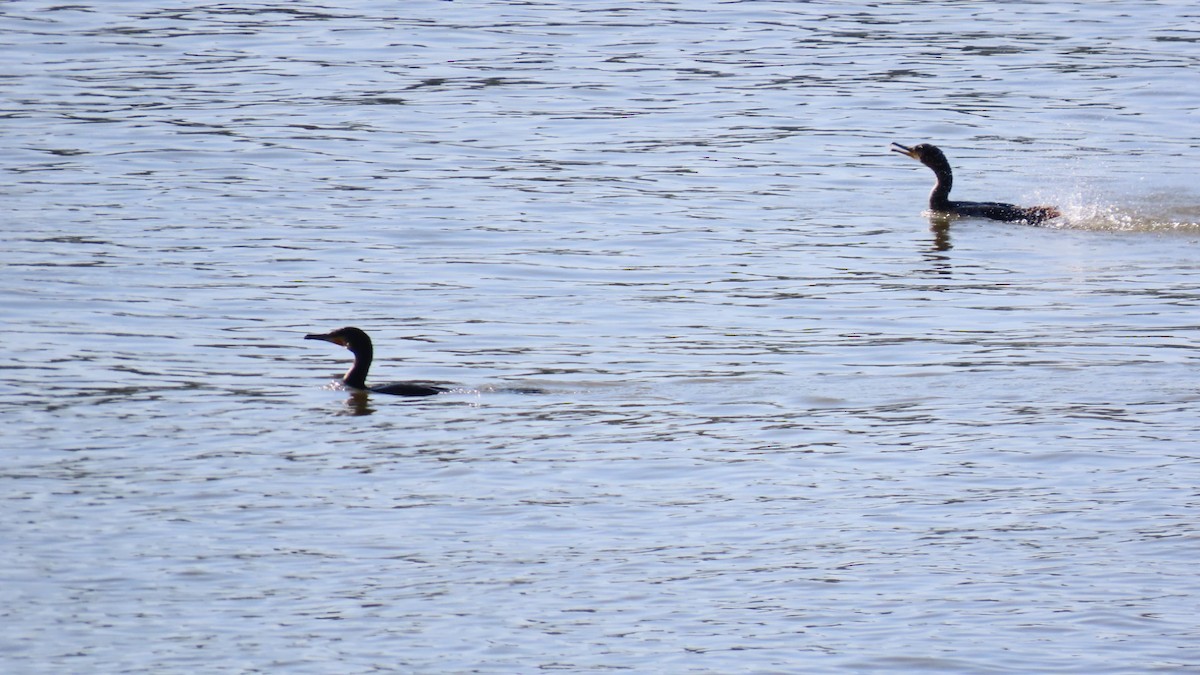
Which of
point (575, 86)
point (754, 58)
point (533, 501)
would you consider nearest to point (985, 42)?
point (754, 58)

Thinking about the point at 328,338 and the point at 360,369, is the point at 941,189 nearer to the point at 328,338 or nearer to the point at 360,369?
the point at 328,338

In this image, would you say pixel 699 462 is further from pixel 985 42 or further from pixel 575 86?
pixel 985 42

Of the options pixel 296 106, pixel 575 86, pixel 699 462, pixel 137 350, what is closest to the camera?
pixel 699 462

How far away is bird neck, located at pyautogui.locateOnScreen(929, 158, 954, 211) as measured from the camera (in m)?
23.0

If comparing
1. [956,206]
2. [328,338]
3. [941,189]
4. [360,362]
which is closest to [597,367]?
[360,362]

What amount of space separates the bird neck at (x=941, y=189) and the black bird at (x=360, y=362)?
28.1 feet

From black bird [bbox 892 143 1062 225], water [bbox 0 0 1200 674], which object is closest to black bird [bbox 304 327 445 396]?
water [bbox 0 0 1200 674]

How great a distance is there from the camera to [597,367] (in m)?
16.4

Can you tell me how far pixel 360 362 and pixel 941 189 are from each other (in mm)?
9032

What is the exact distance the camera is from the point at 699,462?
45.5 ft

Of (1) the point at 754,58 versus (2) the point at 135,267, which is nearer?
(2) the point at 135,267

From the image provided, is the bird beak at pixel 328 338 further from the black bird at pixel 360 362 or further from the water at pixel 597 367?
the water at pixel 597 367

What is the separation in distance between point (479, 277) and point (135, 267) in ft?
9.51

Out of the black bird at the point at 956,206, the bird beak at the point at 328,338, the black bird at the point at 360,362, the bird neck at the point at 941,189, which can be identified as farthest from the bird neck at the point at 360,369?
the bird neck at the point at 941,189
